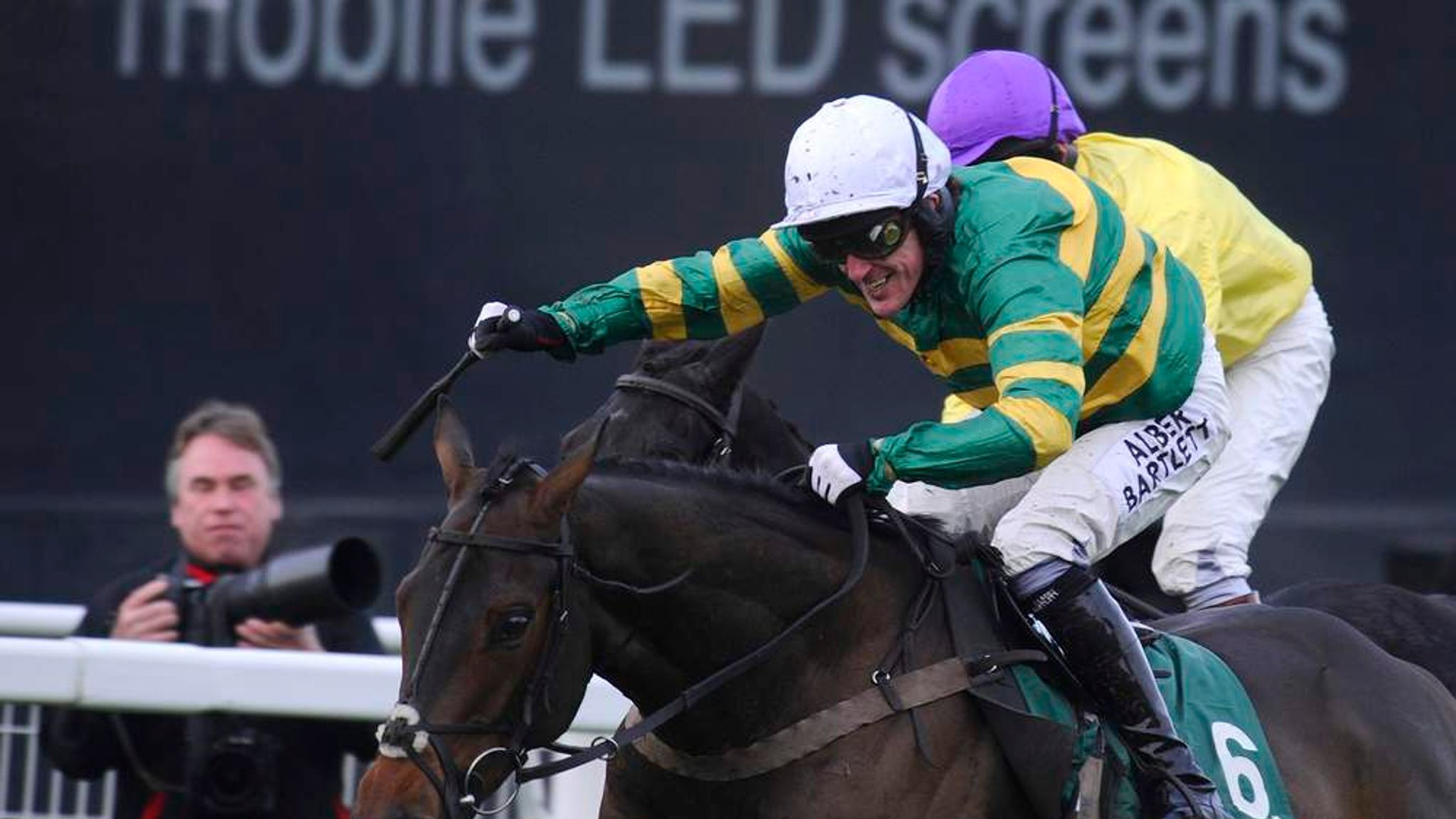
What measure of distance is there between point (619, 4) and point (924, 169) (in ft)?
10.2

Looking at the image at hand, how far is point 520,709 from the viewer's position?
9.89 feet

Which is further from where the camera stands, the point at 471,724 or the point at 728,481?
the point at 728,481

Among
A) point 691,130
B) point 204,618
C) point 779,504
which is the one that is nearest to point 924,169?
point 779,504

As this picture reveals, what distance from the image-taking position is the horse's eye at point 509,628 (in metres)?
2.98

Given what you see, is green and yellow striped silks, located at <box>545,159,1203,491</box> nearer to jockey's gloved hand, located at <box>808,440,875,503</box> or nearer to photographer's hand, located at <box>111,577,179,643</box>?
jockey's gloved hand, located at <box>808,440,875,503</box>

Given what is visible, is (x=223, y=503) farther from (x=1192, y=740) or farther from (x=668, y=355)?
(x=1192, y=740)

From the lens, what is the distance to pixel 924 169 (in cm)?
332

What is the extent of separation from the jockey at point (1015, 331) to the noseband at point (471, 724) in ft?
1.40

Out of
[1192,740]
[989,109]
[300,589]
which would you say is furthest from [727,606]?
[989,109]

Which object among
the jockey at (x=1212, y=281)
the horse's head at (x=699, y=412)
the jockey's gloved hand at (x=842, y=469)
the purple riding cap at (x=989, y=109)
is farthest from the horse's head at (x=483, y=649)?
the purple riding cap at (x=989, y=109)

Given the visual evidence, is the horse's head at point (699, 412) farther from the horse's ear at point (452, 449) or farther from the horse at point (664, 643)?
the horse's ear at point (452, 449)

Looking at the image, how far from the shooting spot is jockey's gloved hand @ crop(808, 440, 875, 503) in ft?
10.8

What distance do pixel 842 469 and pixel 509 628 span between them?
0.52 m

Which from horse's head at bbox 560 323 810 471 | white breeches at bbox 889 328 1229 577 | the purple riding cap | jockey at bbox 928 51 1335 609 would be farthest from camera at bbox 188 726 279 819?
the purple riding cap
